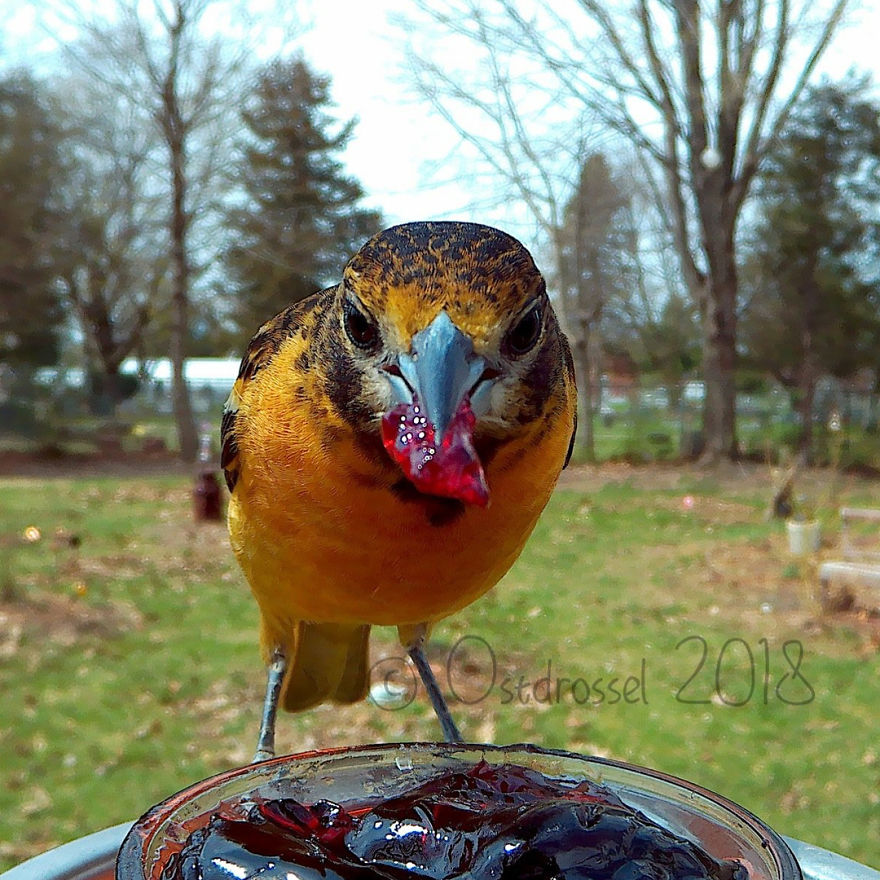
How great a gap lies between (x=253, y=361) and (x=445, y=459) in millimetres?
571

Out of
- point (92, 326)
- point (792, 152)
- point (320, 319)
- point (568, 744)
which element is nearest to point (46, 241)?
point (92, 326)

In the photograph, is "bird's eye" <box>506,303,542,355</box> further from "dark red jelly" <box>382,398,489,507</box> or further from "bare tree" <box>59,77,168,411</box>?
"bare tree" <box>59,77,168,411</box>

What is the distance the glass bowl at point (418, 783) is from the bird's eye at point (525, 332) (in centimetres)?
41

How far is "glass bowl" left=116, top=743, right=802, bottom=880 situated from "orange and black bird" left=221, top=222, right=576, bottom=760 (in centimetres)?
15

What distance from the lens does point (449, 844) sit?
67cm

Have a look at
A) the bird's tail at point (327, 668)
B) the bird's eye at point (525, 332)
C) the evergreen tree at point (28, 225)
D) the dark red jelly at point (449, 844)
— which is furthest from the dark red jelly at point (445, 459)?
the evergreen tree at point (28, 225)

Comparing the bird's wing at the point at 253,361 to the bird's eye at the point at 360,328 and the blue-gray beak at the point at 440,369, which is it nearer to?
the bird's eye at the point at 360,328

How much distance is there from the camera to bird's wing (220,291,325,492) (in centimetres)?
101

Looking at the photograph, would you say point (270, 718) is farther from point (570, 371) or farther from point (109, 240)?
point (109, 240)

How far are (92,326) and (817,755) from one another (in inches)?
736

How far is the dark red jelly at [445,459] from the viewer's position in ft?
1.82

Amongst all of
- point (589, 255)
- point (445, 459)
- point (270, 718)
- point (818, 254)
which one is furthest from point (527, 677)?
point (818, 254)

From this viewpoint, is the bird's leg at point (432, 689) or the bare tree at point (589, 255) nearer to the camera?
the bird's leg at point (432, 689)

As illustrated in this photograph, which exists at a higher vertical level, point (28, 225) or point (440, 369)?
point (28, 225)
